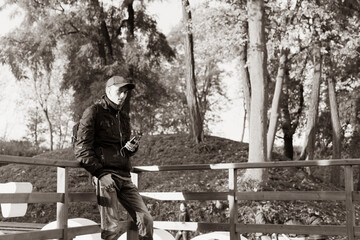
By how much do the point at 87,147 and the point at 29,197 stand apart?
2.37ft

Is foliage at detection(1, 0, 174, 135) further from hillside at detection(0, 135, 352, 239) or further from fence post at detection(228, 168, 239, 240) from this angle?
fence post at detection(228, 168, 239, 240)

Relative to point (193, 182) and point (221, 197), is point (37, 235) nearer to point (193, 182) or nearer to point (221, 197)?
point (221, 197)

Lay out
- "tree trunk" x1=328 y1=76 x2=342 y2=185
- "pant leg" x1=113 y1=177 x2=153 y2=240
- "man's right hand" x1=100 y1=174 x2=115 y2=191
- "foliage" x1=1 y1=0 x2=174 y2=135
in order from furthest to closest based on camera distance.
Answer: "tree trunk" x1=328 y1=76 x2=342 y2=185
"foliage" x1=1 y1=0 x2=174 y2=135
"pant leg" x1=113 y1=177 x2=153 y2=240
"man's right hand" x1=100 y1=174 x2=115 y2=191

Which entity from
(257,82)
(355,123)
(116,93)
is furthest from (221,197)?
(355,123)

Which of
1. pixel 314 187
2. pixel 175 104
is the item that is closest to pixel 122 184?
pixel 314 187

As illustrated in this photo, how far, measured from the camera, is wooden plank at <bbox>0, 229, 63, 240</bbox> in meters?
5.28

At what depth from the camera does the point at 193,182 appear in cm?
1822

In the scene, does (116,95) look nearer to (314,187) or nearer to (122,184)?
(122,184)

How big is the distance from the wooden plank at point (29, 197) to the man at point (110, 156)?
0.41 meters

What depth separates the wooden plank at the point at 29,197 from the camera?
530 centimetres

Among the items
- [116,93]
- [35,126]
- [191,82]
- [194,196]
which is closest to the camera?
[116,93]

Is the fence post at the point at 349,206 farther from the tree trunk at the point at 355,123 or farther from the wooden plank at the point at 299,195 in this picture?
the tree trunk at the point at 355,123

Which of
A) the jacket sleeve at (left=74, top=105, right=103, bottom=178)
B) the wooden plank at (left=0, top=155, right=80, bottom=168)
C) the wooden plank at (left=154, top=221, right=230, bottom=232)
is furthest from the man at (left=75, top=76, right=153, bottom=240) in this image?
the wooden plank at (left=154, top=221, right=230, bottom=232)

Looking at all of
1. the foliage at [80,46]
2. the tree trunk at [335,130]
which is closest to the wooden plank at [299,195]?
the foliage at [80,46]
